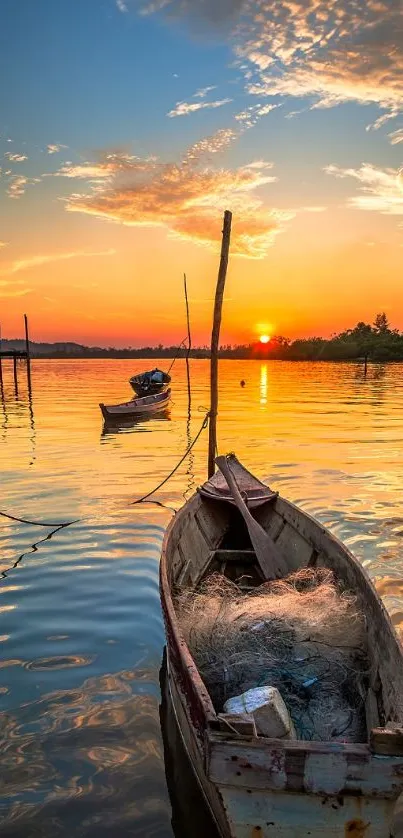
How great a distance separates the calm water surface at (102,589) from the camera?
14.7ft

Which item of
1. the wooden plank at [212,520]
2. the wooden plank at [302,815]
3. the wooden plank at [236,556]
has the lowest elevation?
the wooden plank at [236,556]

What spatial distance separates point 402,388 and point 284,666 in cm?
4846

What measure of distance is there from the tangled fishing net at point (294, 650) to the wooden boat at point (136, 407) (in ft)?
68.8

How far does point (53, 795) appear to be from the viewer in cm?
439

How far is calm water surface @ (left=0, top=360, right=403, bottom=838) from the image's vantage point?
176 inches

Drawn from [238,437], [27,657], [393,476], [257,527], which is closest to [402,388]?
[238,437]

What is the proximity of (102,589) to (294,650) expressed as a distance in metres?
3.92

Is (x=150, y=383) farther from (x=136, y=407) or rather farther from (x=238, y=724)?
(x=238, y=724)

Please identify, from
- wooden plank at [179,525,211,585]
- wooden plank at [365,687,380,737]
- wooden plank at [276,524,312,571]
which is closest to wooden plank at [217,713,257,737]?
wooden plank at [365,687,380,737]

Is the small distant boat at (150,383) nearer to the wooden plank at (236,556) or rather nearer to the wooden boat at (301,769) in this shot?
the wooden plank at (236,556)

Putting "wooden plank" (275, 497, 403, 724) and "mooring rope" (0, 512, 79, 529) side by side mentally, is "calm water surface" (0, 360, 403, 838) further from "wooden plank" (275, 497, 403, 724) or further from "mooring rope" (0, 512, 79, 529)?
"wooden plank" (275, 497, 403, 724)

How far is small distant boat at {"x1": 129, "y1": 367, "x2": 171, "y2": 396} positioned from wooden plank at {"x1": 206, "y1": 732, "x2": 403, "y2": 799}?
115 feet

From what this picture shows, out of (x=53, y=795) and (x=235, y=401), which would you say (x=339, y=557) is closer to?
(x=53, y=795)

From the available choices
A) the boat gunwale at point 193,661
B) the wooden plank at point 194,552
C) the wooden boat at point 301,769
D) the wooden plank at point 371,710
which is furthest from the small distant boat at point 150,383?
the wooden plank at point 371,710
